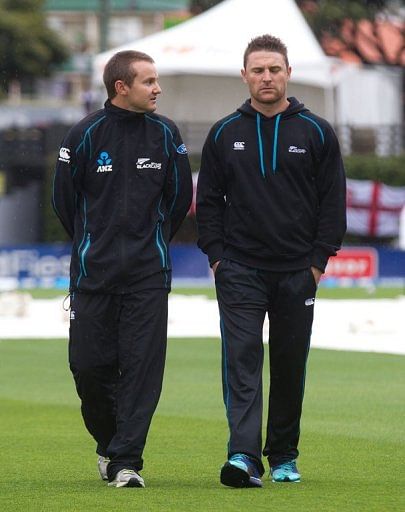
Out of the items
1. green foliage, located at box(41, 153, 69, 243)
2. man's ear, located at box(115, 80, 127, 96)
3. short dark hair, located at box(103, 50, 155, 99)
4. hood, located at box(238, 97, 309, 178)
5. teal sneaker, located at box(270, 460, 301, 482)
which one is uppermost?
short dark hair, located at box(103, 50, 155, 99)

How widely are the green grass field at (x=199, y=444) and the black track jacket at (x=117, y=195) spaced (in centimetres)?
106

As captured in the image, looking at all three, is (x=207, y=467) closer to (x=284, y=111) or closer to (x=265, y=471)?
(x=265, y=471)

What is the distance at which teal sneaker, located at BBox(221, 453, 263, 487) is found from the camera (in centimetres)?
824

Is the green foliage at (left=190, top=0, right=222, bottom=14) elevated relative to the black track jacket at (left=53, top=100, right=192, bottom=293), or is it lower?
elevated

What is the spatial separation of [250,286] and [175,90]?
30244 mm

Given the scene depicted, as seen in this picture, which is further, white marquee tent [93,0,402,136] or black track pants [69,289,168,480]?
white marquee tent [93,0,402,136]

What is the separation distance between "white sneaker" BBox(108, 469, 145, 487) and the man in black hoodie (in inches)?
20.2

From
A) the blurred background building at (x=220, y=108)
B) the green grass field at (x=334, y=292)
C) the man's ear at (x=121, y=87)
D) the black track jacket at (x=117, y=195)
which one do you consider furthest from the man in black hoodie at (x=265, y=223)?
the blurred background building at (x=220, y=108)

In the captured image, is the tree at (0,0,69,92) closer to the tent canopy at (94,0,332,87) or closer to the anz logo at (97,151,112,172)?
the tent canopy at (94,0,332,87)

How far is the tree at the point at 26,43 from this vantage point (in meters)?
67.4

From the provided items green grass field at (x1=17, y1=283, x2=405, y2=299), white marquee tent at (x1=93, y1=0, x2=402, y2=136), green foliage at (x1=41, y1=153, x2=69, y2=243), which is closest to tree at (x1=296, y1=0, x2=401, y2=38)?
white marquee tent at (x1=93, y1=0, x2=402, y2=136)

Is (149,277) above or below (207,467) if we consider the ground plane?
above

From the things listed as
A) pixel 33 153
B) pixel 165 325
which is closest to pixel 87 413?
pixel 165 325

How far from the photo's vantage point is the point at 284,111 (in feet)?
28.0
